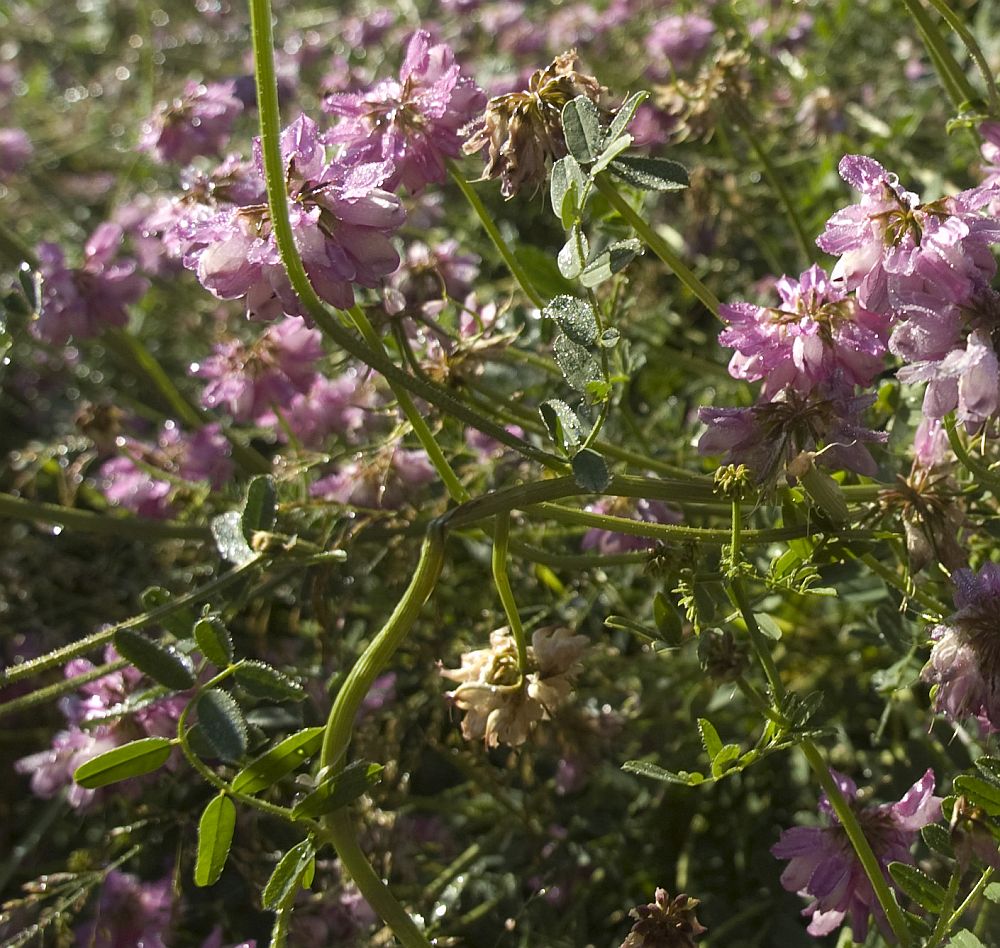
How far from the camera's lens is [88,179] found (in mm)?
2631

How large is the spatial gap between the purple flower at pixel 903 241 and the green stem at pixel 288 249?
0.70ft

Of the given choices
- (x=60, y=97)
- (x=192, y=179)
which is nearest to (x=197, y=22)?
(x=60, y=97)

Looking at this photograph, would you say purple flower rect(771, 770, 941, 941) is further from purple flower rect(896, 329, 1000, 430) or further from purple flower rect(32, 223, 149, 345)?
purple flower rect(32, 223, 149, 345)

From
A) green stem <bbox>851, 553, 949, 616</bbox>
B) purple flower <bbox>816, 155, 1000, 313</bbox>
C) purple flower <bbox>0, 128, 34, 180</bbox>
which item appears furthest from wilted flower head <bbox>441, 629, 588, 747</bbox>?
purple flower <bbox>0, 128, 34, 180</bbox>

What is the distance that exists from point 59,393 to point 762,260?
111 cm

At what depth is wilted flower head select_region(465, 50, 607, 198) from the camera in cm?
82

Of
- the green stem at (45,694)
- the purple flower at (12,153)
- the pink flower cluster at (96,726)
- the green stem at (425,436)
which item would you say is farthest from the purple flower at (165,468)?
the purple flower at (12,153)

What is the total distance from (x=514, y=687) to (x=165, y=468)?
0.67m

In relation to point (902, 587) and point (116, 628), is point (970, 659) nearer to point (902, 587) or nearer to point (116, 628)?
point (902, 587)

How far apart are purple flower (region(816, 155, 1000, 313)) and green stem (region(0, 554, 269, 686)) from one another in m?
0.46

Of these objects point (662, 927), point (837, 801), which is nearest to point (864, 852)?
point (837, 801)

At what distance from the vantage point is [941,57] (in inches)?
36.8

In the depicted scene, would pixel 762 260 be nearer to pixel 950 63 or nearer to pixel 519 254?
pixel 519 254

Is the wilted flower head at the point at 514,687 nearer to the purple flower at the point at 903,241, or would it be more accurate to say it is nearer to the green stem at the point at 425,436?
the green stem at the point at 425,436
